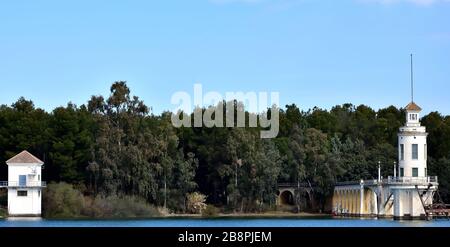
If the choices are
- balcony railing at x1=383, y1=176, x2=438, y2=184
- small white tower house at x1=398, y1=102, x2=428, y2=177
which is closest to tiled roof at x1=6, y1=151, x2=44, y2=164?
balcony railing at x1=383, y1=176, x2=438, y2=184

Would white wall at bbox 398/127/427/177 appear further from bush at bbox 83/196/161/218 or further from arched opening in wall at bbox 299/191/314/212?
bush at bbox 83/196/161/218

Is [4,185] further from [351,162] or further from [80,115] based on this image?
[351,162]

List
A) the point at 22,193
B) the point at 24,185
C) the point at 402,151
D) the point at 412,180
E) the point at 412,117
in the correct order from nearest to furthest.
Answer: the point at 412,180
the point at 402,151
the point at 412,117
the point at 24,185
the point at 22,193

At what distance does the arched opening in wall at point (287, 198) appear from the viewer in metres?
85.7

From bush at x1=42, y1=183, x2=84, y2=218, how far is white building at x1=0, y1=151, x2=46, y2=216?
2.68 feet

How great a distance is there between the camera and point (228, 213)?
78.7m

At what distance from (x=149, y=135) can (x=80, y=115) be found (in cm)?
605

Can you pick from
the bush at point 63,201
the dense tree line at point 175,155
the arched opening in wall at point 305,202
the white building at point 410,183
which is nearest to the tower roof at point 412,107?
the white building at point 410,183

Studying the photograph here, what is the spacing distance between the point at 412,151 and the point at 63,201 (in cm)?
2432

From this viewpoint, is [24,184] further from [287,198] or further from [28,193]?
[287,198]

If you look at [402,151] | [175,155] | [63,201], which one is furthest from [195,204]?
[402,151]

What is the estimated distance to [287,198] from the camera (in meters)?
87.5
